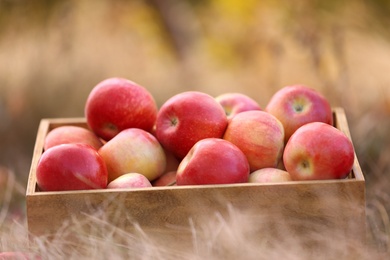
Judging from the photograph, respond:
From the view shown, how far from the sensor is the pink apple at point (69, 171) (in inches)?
91.8

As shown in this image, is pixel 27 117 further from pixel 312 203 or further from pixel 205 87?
pixel 312 203

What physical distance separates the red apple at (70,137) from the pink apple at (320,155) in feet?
2.41

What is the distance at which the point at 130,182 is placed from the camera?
7.82 ft

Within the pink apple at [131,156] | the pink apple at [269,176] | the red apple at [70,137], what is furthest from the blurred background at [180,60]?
the pink apple at [269,176]

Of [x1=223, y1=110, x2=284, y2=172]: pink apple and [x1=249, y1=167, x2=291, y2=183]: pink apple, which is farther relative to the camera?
[x1=223, y1=110, x2=284, y2=172]: pink apple

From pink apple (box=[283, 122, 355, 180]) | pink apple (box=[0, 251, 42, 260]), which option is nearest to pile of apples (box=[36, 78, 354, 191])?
pink apple (box=[283, 122, 355, 180])

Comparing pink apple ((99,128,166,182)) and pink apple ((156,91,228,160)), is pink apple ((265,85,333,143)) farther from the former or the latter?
pink apple ((99,128,166,182))

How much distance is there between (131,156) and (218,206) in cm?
39

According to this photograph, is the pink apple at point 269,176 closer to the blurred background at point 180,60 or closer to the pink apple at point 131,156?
the pink apple at point 131,156

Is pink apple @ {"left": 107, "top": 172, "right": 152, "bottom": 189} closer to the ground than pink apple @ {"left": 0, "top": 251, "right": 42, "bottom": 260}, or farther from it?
farther from it

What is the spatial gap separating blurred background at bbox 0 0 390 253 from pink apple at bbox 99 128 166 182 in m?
1.27

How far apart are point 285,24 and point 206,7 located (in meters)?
1.01

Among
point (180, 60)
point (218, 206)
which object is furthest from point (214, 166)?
point (180, 60)

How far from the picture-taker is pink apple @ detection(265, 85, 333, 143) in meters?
2.63
